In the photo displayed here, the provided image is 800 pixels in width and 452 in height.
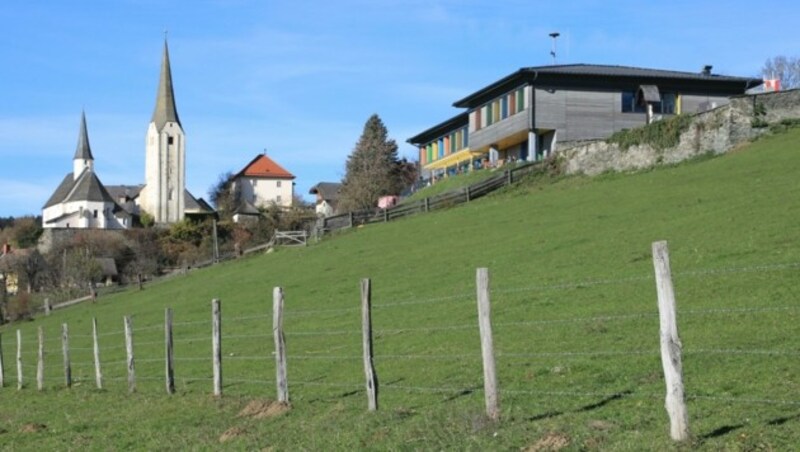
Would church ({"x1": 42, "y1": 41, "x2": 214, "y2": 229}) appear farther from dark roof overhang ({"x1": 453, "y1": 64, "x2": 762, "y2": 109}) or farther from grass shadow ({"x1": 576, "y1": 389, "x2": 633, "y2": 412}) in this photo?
grass shadow ({"x1": 576, "y1": 389, "x2": 633, "y2": 412})

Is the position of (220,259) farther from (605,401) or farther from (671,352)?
(671,352)

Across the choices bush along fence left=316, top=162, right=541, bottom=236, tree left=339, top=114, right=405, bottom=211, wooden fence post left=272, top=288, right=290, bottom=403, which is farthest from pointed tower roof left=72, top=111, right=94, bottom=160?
wooden fence post left=272, top=288, right=290, bottom=403

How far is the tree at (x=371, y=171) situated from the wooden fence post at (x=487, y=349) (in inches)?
3241

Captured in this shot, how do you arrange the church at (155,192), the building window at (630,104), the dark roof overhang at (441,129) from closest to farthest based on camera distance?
the building window at (630,104), the dark roof overhang at (441,129), the church at (155,192)

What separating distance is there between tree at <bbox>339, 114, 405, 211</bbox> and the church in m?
38.8

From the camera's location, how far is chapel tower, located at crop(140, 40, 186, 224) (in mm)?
151250

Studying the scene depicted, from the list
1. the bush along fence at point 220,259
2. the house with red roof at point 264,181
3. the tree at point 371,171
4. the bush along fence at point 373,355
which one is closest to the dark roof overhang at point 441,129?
the tree at point 371,171

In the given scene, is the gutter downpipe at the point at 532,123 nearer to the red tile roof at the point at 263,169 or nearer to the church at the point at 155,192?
the church at the point at 155,192

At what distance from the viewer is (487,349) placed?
12.0 m

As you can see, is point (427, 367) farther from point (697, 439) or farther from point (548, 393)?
point (697, 439)

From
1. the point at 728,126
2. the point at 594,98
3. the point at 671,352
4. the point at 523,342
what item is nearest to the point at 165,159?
the point at 594,98

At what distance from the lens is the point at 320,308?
105 ft

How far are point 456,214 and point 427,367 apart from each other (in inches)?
1385

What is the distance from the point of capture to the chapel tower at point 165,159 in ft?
496
